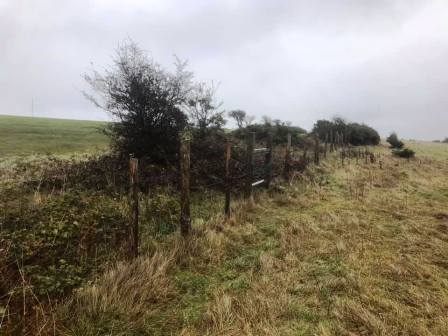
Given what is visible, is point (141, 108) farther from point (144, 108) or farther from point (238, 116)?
point (238, 116)

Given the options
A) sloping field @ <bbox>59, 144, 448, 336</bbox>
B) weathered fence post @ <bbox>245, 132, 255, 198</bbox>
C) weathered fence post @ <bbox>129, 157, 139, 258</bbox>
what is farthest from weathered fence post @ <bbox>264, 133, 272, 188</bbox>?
weathered fence post @ <bbox>129, 157, 139, 258</bbox>

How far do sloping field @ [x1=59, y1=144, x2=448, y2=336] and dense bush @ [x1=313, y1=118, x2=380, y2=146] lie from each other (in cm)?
2402

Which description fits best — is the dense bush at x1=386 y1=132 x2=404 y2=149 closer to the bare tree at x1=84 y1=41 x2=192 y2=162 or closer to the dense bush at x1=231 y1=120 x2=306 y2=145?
the dense bush at x1=231 y1=120 x2=306 y2=145

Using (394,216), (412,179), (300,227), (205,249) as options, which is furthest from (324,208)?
(412,179)

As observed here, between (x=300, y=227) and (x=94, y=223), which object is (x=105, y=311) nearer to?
(x=94, y=223)

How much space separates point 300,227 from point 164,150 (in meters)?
6.03

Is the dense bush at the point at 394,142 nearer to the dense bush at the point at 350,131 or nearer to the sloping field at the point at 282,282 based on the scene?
the dense bush at the point at 350,131

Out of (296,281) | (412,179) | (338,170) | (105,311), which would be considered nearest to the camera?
(105,311)

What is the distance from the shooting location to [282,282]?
4.38 metres

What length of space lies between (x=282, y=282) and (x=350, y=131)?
98.7 ft

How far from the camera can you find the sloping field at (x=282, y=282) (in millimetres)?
3344

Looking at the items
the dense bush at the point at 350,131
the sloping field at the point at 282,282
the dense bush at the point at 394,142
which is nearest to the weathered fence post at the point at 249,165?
the sloping field at the point at 282,282

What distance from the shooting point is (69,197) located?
5.86 meters

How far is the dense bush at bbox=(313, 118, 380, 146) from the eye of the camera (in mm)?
30831
